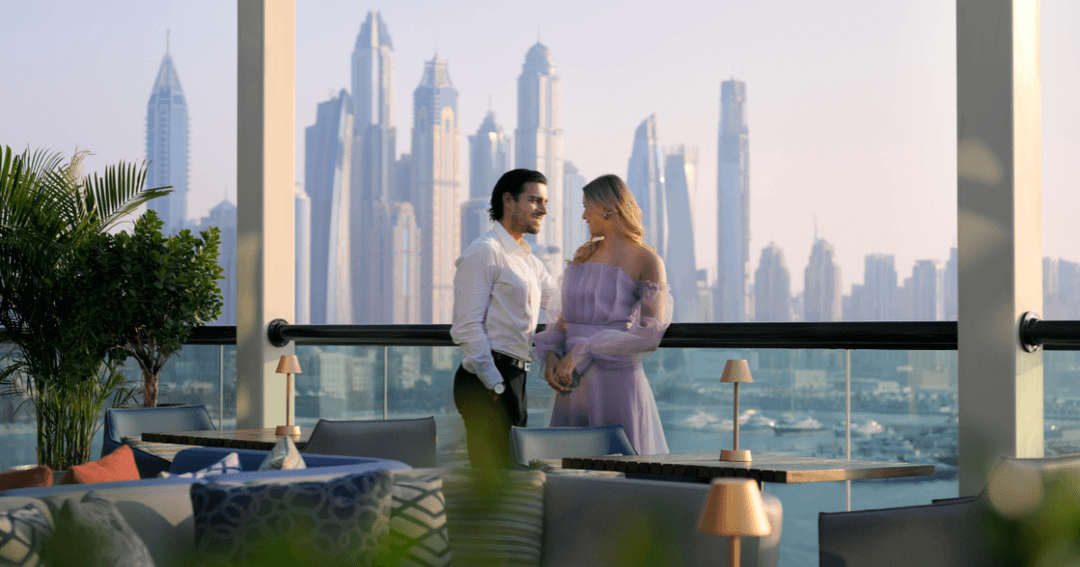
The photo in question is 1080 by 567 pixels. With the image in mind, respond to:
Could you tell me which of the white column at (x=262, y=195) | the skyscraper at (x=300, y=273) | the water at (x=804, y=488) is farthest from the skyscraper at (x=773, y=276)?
the white column at (x=262, y=195)

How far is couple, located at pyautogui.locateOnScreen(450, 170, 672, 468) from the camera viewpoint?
3590mm

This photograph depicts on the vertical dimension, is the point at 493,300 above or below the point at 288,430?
above

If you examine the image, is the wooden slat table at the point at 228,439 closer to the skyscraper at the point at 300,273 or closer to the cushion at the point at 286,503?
the skyscraper at the point at 300,273

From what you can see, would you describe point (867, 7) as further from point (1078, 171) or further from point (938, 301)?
point (938, 301)

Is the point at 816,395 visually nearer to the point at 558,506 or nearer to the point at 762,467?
the point at 762,467

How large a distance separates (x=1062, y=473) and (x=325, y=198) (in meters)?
1.27

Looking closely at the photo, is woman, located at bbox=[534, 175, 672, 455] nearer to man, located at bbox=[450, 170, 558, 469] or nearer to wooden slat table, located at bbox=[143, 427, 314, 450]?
man, located at bbox=[450, 170, 558, 469]

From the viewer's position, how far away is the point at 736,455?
3.00 metres

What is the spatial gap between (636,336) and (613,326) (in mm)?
94

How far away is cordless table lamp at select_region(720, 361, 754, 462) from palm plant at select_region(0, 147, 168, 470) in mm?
3828

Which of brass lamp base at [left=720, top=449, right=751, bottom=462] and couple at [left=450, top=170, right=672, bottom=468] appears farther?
couple at [left=450, top=170, right=672, bottom=468]

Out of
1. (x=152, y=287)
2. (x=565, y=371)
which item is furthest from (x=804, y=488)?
(x=152, y=287)

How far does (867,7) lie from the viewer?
37.6 m

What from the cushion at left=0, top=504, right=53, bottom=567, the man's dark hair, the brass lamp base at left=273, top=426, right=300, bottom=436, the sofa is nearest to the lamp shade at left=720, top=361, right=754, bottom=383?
the sofa
